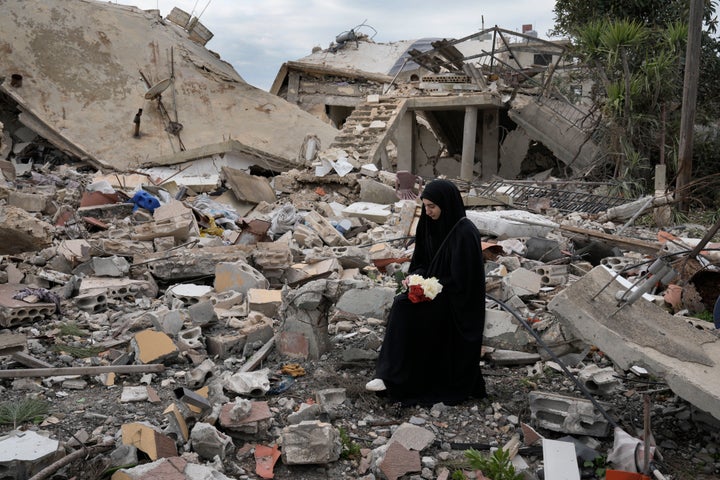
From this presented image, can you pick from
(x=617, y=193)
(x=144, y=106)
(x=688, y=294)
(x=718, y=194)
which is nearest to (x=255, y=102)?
(x=144, y=106)

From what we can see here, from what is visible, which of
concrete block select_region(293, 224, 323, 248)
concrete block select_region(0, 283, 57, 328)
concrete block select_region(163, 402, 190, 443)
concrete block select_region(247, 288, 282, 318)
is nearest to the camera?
concrete block select_region(163, 402, 190, 443)

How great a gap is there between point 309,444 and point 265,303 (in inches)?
109

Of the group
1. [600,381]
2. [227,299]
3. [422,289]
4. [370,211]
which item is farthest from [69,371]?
[370,211]

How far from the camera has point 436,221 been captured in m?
4.76

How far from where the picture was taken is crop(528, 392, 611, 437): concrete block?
3.95m

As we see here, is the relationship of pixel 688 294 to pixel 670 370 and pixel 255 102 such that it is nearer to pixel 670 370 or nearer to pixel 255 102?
pixel 670 370

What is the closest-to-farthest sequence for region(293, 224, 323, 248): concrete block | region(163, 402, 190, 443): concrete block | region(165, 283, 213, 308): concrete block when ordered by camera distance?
region(163, 402, 190, 443): concrete block
region(165, 283, 213, 308): concrete block
region(293, 224, 323, 248): concrete block

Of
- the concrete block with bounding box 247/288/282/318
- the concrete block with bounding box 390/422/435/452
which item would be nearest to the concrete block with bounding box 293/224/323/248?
the concrete block with bounding box 247/288/282/318

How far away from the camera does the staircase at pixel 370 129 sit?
14.1m

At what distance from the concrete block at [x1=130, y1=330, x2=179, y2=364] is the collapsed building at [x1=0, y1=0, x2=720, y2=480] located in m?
0.02

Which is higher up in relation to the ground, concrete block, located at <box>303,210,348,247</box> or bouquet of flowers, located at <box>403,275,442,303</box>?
bouquet of flowers, located at <box>403,275,442,303</box>

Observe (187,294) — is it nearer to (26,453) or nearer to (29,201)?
(26,453)

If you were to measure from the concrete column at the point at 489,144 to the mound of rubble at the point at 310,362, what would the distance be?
9865 millimetres

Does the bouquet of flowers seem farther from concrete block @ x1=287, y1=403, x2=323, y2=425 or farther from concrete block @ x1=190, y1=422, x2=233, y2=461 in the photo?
concrete block @ x1=190, y1=422, x2=233, y2=461
